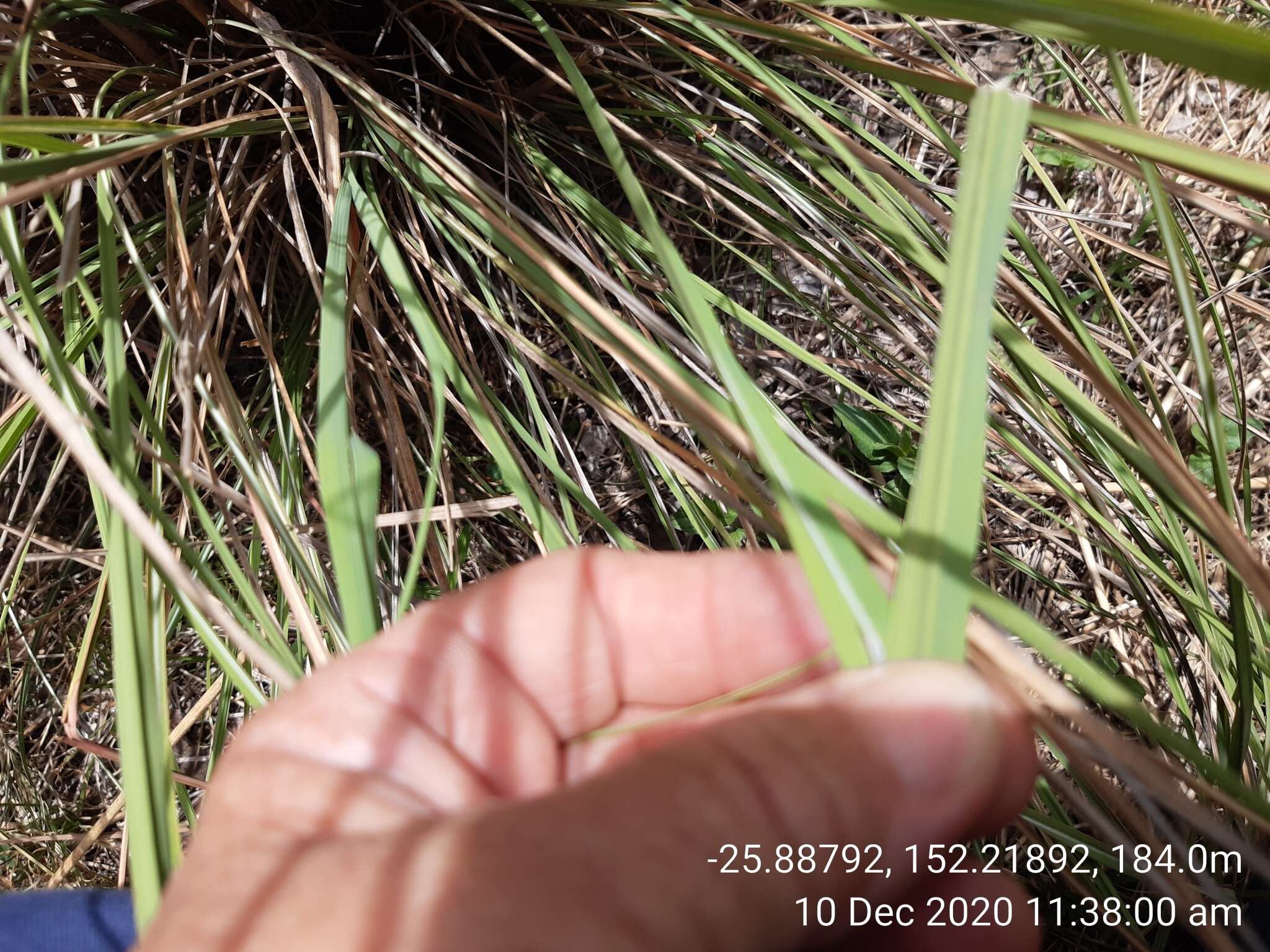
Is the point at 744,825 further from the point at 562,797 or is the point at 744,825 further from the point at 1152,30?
the point at 1152,30

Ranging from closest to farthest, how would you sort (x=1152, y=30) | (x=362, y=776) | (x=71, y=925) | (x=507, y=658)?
1. (x=1152, y=30)
2. (x=362, y=776)
3. (x=507, y=658)
4. (x=71, y=925)

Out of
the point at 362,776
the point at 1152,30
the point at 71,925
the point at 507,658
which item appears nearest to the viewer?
the point at 1152,30

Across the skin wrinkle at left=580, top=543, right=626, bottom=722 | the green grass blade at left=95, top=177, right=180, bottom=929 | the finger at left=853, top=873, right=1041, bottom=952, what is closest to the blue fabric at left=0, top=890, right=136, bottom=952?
the green grass blade at left=95, top=177, right=180, bottom=929

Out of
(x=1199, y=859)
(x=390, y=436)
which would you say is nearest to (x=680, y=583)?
(x=390, y=436)

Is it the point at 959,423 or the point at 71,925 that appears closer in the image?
the point at 959,423

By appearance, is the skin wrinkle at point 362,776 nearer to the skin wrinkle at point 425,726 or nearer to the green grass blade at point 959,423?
the skin wrinkle at point 425,726

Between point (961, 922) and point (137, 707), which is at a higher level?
point (137, 707)

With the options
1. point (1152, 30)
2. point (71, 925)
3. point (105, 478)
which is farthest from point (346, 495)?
point (71, 925)
